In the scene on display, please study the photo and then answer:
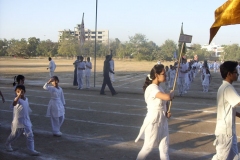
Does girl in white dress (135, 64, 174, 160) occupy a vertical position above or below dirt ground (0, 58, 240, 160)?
above

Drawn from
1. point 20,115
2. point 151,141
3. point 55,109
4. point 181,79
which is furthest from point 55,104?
point 181,79

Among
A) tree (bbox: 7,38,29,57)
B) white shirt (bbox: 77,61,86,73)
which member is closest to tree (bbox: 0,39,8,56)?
tree (bbox: 7,38,29,57)

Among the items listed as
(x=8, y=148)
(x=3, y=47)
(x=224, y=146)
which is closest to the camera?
(x=224, y=146)

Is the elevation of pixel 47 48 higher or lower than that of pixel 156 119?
higher

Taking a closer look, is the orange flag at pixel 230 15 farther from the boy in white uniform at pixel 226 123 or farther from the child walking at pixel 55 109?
the child walking at pixel 55 109

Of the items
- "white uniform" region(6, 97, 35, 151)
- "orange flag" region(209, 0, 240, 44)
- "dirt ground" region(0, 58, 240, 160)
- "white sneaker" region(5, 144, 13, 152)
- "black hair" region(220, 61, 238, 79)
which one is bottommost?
"dirt ground" region(0, 58, 240, 160)

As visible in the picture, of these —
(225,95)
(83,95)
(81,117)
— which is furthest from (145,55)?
(225,95)

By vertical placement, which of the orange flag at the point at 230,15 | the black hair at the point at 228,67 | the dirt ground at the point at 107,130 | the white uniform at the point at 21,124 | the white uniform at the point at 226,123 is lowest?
the dirt ground at the point at 107,130

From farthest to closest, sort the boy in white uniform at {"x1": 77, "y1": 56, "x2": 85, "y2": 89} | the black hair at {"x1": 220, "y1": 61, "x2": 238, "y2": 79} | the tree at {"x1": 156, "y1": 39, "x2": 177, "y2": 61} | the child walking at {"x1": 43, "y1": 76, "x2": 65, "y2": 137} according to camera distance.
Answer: the tree at {"x1": 156, "y1": 39, "x2": 177, "y2": 61} < the boy in white uniform at {"x1": 77, "y1": 56, "x2": 85, "y2": 89} < the child walking at {"x1": 43, "y1": 76, "x2": 65, "y2": 137} < the black hair at {"x1": 220, "y1": 61, "x2": 238, "y2": 79}

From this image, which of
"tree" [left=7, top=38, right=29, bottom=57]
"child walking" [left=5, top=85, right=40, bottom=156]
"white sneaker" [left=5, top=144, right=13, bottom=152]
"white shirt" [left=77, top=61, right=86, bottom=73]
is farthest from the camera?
"tree" [left=7, top=38, right=29, bottom=57]

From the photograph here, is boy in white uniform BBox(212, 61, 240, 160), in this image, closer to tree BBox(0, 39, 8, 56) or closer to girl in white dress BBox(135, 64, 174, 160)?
girl in white dress BBox(135, 64, 174, 160)

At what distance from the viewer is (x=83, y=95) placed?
15.5 m

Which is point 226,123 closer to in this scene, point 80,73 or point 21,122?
point 21,122

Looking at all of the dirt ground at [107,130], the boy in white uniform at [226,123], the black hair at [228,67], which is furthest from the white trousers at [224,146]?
the dirt ground at [107,130]
